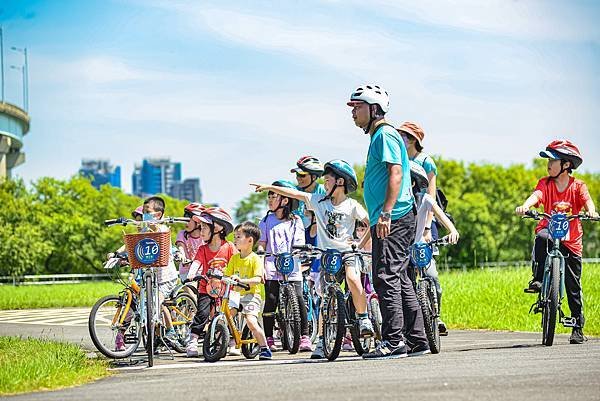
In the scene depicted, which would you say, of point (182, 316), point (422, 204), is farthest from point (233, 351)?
point (422, 204)

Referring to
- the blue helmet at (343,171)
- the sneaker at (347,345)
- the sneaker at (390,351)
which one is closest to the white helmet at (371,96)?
the blue helmet at (343,171)

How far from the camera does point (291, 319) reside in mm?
11984

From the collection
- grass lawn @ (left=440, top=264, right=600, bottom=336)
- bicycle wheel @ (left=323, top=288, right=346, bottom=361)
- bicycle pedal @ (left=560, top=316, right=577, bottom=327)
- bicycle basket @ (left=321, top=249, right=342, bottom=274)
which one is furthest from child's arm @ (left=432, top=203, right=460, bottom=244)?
grass lawn @ (left=440, top=264, right=600, bottom=336)

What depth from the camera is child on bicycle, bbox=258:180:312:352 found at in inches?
490

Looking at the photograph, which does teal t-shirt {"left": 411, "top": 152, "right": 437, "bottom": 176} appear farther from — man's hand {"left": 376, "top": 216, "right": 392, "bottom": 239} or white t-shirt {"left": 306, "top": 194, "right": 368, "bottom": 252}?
man's hand {"left": 376, "top": 216, "right": 392, "bottom": 239}

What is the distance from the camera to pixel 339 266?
10.5 meters

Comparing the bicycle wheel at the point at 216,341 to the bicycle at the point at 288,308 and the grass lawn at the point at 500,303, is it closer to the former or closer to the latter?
the bicycle at the point at 288,308

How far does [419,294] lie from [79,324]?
9491mm

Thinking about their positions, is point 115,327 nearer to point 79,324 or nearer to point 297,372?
point 297,372

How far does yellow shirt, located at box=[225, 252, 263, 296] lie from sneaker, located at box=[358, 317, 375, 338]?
4.37 feet

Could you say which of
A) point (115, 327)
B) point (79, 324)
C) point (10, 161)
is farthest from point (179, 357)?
point (10, 161)

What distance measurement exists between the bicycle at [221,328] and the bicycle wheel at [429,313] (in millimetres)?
1715

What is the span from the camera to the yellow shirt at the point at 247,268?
37.3 ft

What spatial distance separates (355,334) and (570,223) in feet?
9.09
